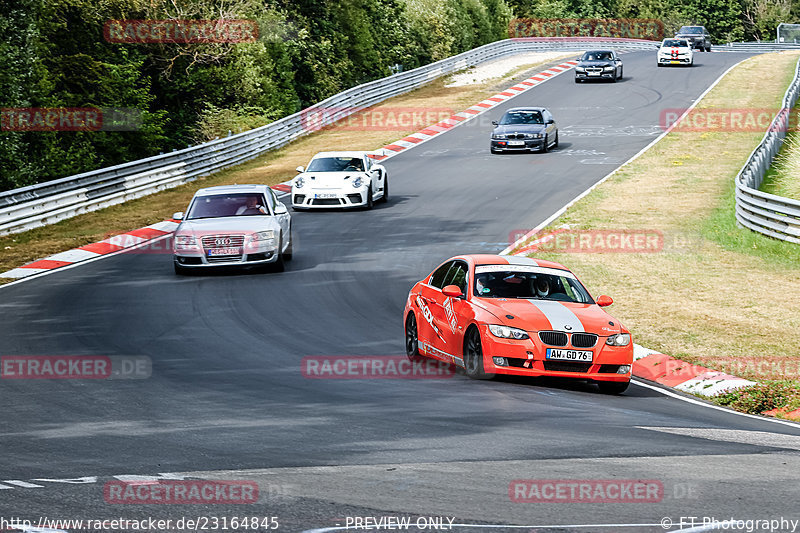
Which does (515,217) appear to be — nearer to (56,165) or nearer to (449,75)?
(56,165)

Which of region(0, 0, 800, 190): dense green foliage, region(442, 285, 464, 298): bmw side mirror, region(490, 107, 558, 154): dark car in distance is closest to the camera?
region(442, 285, 464, 298): bmw side mirror

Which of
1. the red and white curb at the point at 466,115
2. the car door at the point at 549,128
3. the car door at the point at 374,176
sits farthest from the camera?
the red and white curb at the point at 466,115

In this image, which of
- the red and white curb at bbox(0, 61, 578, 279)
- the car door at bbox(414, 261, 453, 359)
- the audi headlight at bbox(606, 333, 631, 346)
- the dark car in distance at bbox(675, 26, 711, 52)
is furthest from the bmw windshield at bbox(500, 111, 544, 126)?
the dark car in distance at bbox(675, 26, 711, 52)

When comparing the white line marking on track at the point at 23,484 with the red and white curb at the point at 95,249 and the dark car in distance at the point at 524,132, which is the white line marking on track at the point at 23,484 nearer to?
the red and white curb at the point at 95,249

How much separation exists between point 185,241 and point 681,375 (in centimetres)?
985

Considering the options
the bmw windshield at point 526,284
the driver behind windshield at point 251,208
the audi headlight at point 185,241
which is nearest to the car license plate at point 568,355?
the bmw windshield at point 526,284

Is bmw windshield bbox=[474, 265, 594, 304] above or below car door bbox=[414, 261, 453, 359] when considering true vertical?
above

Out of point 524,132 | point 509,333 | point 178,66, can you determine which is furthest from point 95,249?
point 178,66

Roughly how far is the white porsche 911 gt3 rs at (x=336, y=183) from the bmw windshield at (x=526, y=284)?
1490 centimetres

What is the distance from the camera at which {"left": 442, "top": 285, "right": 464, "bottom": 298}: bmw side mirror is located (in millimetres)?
12672

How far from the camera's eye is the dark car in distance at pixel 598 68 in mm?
53844

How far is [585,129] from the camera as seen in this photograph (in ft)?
141

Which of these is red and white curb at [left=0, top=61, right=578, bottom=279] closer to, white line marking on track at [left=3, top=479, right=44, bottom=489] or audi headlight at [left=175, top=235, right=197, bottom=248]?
audi headlight at [left=175, top=235, right=197, bottom=248]

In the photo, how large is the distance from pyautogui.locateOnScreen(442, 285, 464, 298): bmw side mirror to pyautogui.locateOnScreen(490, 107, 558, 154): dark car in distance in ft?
81.7
